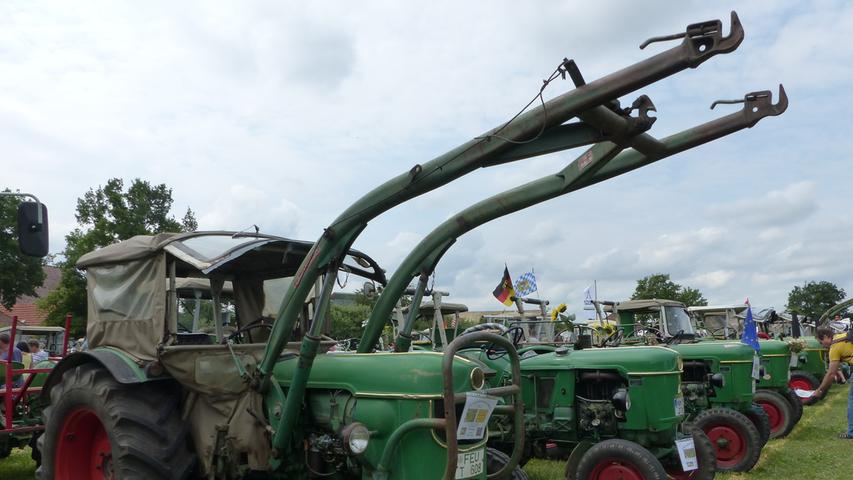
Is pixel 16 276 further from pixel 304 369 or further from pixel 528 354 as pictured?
pixel 304 369

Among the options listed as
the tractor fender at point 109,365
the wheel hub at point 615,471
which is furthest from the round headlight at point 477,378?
the wheel hub at point 615,471

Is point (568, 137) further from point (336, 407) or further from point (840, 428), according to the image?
point (840, 428)

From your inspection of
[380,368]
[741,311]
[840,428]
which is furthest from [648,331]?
[380,368]

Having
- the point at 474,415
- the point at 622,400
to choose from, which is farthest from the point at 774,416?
the point at 474,415

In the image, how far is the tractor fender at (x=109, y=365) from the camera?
4.89 metres

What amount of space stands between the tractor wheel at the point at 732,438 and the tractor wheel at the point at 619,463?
2365 millimetres

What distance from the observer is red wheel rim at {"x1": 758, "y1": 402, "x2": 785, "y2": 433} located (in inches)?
425

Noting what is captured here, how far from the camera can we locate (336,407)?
4.82m

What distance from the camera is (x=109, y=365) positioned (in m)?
4.98

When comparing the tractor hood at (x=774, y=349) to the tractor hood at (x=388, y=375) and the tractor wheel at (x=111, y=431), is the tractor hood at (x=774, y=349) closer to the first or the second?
the tractor hood at (x=388, y=375)

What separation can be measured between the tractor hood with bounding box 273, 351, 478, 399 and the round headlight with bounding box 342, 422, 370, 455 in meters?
0.24

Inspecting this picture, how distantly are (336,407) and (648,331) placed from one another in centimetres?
862

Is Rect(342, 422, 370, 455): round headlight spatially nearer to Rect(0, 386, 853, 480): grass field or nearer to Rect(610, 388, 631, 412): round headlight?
Rect(610, 388, 631, 412): round headlight

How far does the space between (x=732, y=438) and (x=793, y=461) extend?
1.20 meters
